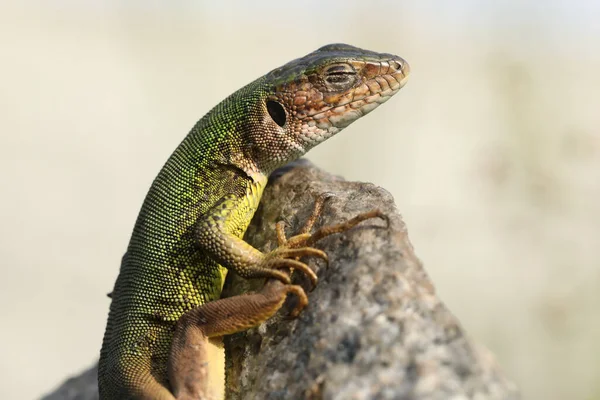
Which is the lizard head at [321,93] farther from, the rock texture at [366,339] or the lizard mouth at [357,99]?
the rock texture at [366,339]

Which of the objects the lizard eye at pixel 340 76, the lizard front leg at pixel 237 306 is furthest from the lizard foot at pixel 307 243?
the lizard eye at pixel 340 76

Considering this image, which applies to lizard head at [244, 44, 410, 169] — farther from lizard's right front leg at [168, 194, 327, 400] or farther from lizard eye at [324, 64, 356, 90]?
lizard's right front leg at [168, 194, 327, 400]

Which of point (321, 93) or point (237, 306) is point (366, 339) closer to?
point (237, 306)

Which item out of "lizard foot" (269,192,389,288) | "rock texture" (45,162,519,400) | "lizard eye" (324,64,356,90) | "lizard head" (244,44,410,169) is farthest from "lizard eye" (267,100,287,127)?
"lizard foot" (269,192,389,288)

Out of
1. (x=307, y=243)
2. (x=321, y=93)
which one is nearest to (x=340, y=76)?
(x=321, y=93)

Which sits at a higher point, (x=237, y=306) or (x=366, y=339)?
(x=366, y=339)

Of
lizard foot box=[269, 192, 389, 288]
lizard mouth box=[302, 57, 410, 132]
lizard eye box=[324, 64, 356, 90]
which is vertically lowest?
lizard foot box=[269, 192, 389, 288]

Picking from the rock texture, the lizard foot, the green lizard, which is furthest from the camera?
the green lizard

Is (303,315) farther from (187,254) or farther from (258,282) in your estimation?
(187,254)
